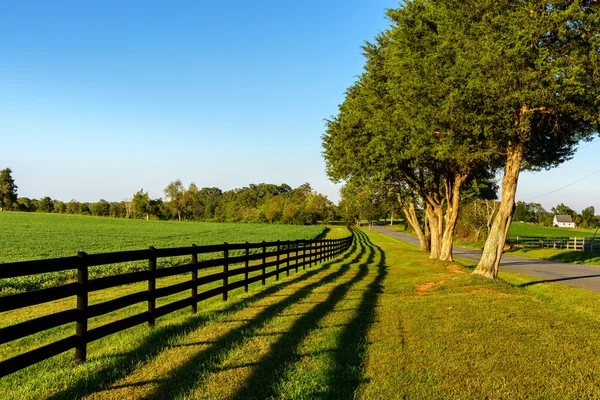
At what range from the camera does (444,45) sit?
51.3 feet

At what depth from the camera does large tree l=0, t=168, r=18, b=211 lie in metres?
117

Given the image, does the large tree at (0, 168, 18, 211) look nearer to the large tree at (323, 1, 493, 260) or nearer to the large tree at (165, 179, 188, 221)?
the large tree at (165, 179, 188, 221)

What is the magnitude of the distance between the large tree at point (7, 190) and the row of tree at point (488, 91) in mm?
124871

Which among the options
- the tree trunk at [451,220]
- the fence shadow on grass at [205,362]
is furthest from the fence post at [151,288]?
the tree trunk at [451,220]

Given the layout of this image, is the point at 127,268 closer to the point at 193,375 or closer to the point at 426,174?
the point at 193,375

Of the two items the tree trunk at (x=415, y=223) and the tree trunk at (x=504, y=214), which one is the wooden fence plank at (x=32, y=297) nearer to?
the tree trunk at (x=504, y=214)

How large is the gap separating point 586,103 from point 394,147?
8.79m

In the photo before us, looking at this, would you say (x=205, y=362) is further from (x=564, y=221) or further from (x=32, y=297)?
(x=564, y=221)

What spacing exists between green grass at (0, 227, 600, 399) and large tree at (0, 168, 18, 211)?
130 m

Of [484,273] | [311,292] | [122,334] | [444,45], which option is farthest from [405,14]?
[122,334]

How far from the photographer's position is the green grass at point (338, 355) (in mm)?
4820

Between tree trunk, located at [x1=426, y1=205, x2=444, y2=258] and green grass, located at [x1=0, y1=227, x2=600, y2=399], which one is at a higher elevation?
tree trunk, located at [x1=426, y1=205, x2=444, y2=258]

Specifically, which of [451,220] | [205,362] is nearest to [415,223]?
[451,220]

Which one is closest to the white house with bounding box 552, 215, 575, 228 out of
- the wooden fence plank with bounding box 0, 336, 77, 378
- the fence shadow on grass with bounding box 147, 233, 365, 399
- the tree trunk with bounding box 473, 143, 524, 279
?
the tree trunk with bounding box 473, 143, 524, 279
